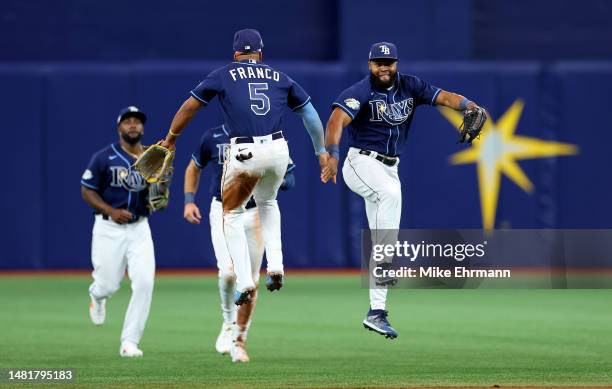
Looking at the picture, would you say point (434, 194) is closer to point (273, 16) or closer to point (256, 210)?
point (273, 16)

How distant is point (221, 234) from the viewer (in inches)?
433

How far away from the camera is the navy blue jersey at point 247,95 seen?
9336 mm

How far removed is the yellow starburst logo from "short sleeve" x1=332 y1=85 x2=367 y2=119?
34.0ft

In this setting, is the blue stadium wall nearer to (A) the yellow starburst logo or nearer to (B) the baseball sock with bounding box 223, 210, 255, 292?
(A) the yellow starburst logo

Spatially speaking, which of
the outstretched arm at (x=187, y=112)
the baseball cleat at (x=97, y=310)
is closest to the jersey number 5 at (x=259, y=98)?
the outstretched arm at (x=187, y=112)

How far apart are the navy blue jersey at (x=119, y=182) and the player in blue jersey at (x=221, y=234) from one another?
0.61 metres

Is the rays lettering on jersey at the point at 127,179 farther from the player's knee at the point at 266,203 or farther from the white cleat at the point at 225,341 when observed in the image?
the player's knee at the point at 266,203

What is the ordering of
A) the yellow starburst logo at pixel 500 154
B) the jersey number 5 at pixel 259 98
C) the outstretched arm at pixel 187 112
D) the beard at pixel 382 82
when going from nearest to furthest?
1. the outstretched arm at pixel 187 112
2. the jersey number 5 at pixel 259 98
3. the beard at pixel 382 82
4. the yellow starburst logo at pixel 500 154

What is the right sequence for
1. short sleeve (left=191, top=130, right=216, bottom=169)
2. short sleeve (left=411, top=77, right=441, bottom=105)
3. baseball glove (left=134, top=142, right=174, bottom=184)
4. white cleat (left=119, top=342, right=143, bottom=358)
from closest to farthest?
1. baseball glove (left=134, top=142, right=174, bottom=184)
2. short sleeve (left=411, top=77, right=441, bottom=105)
3. white cleat (left=119, top=342, right=143, bottom=358)
4. short sleeve (left=191, top=130, right=216, bottom=169)

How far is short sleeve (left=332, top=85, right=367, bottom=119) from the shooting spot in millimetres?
9789

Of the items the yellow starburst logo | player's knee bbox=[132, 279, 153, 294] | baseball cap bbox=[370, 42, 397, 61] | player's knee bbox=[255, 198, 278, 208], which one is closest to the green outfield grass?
player's knee bbox=[132, 279, 153, 294]

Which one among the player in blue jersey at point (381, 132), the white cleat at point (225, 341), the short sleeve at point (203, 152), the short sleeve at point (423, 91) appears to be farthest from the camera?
the white cleat at point (225, 341)

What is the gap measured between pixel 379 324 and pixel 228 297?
1892 mm

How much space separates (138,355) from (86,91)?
9397 millimetres
